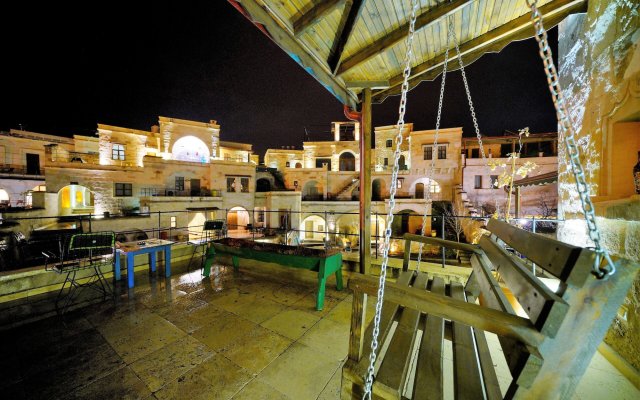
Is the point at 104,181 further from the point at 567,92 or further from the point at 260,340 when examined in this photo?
the point at 567,92

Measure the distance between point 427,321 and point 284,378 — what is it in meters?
1.51

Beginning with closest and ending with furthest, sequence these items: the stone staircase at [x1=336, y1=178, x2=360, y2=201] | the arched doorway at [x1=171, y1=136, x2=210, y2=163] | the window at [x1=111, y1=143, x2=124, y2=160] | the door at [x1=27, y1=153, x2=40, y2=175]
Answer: the window at [x1=111, y1=143, x2=124, y2=160]
the arched doorway at [x1=171, y1=136, x2=210, y2=163]
the door at [x1=27, y1=153, x2=40, y2=175]
the stone staircase at [x1=336, y1=178, x2=360, y2=201]

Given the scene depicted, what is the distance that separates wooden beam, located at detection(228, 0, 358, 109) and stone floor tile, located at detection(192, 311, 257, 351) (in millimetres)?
3678

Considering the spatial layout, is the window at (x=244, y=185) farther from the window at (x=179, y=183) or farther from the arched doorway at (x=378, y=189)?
the arched doorway at (x=378, y=189)

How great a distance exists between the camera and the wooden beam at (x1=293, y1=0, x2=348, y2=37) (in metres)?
2.40

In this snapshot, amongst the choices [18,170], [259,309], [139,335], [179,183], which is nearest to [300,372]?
[259,309]

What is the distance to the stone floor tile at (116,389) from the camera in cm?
199

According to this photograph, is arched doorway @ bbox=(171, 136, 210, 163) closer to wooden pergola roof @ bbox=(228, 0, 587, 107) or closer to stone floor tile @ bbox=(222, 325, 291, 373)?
wooden pergola roof @ bbox=(228, 0, 587, 107)

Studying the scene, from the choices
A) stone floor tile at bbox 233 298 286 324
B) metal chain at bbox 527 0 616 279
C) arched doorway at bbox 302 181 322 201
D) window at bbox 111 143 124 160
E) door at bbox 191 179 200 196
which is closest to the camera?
metal chain at bbox 527 0 616 279

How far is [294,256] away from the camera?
3744mm

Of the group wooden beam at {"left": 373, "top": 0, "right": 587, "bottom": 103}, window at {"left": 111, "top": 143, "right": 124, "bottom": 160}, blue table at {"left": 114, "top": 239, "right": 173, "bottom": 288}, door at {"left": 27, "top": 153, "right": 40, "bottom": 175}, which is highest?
window at {"left": 111, "top": 143, "right": 124, "bottom": 160}

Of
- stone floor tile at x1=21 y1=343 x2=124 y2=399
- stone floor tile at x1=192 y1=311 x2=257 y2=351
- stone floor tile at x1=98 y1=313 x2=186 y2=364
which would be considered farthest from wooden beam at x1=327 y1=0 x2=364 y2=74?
stone floor tile at x1=21 y1=343 x2=124 y2=399

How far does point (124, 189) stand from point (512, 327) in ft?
81.3

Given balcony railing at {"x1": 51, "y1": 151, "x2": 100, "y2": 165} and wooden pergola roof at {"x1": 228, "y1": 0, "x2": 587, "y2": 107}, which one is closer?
wooden pergola roof at {"x1": 228, "y1": 0, "x2": 587, "y2": 107}
